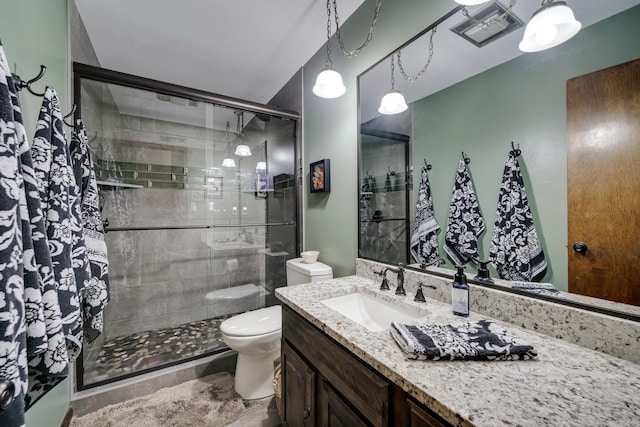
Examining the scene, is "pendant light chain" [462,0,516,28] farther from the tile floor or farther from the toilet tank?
the tile floor

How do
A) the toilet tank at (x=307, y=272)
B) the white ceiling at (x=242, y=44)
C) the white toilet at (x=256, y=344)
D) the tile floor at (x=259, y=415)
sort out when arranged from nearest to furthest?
the white ceiling at (x=242, y=44), the tile floor at (x=259, y=415), the white toilet at (x=256, y=344), the toilet tank at (x=307, y=272)

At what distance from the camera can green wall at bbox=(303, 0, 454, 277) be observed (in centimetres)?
138

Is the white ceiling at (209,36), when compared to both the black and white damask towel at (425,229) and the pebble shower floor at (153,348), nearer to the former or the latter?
the black and white damask towel at (425,229)

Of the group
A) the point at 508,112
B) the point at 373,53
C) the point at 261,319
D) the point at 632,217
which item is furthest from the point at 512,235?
the point at 261,319

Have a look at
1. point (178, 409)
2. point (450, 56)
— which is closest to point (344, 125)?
point (450, 56)

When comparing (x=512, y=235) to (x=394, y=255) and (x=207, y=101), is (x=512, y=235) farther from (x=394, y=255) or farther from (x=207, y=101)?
(x=207, y=101)

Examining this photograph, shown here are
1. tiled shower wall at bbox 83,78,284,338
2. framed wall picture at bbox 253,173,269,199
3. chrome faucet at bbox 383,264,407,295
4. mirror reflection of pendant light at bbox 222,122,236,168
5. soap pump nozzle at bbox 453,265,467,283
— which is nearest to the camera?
soap pump nozzle at bbox 453,265,467,283

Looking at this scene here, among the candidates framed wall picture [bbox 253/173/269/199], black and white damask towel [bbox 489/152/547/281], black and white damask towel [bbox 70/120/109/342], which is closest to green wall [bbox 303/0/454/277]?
framed wall picture [bbox 253/173/269/199]

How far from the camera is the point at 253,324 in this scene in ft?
5.60

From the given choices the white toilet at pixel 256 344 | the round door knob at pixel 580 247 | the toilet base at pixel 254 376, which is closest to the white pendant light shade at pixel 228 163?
the white toilet at pixel 256 344

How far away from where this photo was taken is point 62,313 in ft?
2.80

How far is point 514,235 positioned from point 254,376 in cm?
172

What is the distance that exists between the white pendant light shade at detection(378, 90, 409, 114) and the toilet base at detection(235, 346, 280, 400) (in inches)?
66.2

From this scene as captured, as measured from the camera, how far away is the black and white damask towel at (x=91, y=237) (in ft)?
4.17
